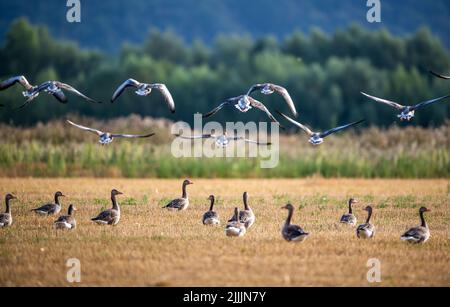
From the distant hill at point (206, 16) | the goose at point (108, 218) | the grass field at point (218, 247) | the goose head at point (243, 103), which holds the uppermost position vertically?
the distant hill at point (206, 16)

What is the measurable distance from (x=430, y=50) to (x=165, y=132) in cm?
3625

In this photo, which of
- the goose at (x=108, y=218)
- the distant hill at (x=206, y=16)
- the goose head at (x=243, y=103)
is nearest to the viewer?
the goose at (x=108, y=218)

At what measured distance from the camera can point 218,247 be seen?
1396cm

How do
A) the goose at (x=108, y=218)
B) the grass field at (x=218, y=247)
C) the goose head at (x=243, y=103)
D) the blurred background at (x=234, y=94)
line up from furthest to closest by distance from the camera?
the blurred background at (x=234, y=94), the goose head at (x=243, y=103), the goose at (x=108, y=218), the grass field at (x=218, y=247)

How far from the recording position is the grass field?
12031 mm

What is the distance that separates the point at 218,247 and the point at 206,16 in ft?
504

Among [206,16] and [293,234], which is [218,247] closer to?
[293,234]

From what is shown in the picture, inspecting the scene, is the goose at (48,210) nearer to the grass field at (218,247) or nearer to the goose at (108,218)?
the grass field at (218,247)

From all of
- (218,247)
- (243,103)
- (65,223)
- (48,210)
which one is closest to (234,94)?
(243,103)

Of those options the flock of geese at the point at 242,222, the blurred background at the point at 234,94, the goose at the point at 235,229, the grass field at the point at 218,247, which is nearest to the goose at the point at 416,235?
the flock of geese at the point at 242,222

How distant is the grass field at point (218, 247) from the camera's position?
474 inches

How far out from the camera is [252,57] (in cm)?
6594

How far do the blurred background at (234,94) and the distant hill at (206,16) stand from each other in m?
83.0
